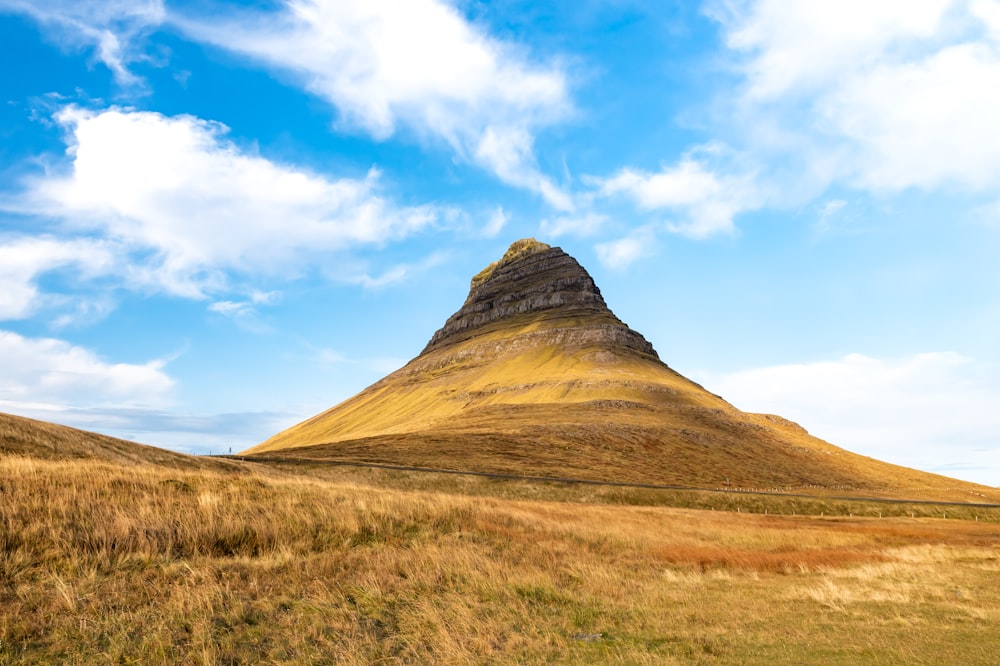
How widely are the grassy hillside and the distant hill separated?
87.9 ft

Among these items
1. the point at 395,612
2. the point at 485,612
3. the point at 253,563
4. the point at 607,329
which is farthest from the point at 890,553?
the point at 607,329

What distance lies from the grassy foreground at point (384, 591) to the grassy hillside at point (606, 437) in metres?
56.0

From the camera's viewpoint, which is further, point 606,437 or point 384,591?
point 606,437

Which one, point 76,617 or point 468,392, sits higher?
point 468,392

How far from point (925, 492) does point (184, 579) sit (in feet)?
379

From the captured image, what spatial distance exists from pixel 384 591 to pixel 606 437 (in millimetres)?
95369

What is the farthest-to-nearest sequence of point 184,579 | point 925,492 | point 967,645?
point 925,492 → point 184,579 → point 967,645

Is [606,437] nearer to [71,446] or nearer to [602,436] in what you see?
[602,436]

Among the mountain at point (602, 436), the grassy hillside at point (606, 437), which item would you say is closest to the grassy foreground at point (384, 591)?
the mountain at point (602, 436)

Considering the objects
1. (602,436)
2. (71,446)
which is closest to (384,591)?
(71,446)

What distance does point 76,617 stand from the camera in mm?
8938

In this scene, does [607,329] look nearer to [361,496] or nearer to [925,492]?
[925,492]

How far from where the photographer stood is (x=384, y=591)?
11609 millimetres

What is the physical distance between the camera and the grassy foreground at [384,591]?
899 cm
